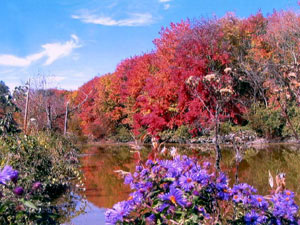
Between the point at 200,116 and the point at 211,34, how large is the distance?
410 cm

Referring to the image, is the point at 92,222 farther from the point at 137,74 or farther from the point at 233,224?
the point at 137,74

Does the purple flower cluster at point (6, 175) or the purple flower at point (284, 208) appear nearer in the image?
the purple flower cluster at point (6, 175)

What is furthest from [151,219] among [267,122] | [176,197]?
[267,122]

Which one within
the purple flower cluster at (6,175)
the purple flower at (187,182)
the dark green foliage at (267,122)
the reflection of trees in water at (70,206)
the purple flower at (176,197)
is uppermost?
the dark green foliage at (267,122)

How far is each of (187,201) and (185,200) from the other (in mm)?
29

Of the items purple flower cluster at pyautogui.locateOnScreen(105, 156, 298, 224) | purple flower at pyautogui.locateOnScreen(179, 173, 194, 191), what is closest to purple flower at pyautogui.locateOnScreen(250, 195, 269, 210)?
purple flower cluster at pyautogui.locateOnScreen(105, 156, 298, 224)

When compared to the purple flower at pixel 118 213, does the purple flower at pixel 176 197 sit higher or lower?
higher

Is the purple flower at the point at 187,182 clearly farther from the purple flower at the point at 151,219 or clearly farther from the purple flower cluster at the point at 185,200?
the purple flower at the point at 151,219

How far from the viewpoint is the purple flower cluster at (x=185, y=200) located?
1.59 m

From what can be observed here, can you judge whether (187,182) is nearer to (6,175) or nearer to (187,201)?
(187,201)

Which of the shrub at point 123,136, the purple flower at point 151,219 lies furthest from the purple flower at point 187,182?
the shrub at point 123,136

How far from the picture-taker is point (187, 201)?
5.30 feet

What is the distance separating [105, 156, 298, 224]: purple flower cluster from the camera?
1.59 metres

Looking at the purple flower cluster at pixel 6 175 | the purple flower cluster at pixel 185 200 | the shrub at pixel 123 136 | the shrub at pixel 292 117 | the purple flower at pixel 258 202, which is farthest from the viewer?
the shrub at pixel 123 136
